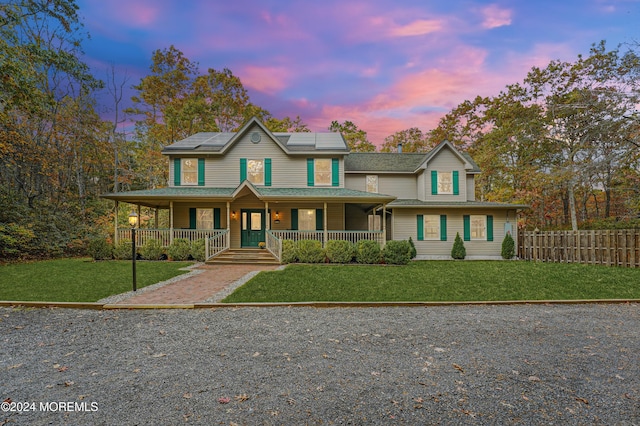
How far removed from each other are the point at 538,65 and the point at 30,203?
110 feet

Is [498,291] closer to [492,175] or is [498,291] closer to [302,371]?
[302,371]

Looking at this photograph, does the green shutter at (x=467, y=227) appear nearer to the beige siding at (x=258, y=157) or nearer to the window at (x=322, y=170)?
the beige siding at (x=258, y=157)

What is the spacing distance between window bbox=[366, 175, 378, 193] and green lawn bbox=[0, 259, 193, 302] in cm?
1117

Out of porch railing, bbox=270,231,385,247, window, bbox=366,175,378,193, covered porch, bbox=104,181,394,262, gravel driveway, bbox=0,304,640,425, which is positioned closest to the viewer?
gravel driveway, bbox=0,304,640,425

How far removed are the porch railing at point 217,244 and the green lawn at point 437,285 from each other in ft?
15.5

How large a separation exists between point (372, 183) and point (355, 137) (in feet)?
45.3

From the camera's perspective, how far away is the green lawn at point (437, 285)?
24.0ft

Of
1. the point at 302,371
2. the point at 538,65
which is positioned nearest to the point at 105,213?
the point at 302,371

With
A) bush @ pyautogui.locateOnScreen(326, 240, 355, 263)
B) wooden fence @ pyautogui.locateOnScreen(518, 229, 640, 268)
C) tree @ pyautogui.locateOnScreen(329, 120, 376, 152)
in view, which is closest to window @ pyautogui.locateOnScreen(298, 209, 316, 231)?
bush @ pyautogui.locateOnScreen(326, 240, 355, 263)

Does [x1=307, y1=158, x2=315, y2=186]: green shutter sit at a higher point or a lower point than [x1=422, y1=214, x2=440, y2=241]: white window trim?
higher

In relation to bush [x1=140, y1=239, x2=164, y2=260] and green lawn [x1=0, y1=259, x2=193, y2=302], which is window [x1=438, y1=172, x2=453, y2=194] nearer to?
green lawn [x1=0, y1=259, x2=193, y2=302]

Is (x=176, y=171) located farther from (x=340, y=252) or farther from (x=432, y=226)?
(x=432, y=226)

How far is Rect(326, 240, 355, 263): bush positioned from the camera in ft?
42.9

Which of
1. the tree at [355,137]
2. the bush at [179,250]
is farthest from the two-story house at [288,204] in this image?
the tree at [355,137]
